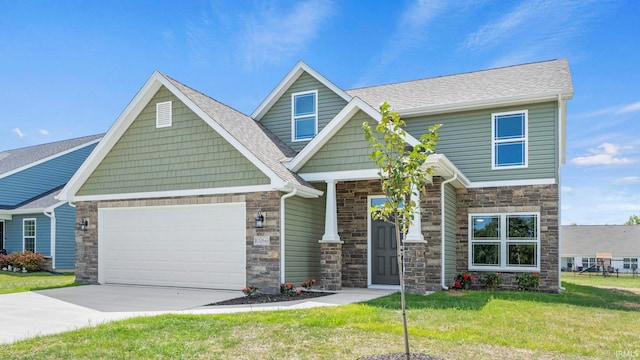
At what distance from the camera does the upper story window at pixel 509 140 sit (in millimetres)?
13492

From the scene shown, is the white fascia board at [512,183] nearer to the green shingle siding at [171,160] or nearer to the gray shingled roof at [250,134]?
the gray shingled roof at [250,134]

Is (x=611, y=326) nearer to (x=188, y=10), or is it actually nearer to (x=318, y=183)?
(x=318, y=183)

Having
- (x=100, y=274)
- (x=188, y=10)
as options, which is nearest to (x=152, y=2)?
(x=188, y=10)

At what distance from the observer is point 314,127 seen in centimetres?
1520

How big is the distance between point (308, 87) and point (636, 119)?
15.8m

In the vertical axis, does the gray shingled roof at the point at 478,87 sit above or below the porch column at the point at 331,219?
above

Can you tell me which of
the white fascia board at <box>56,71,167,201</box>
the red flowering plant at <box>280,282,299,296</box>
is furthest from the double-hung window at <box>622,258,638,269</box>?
the white fascia board at <box>56,71,167,201</box>

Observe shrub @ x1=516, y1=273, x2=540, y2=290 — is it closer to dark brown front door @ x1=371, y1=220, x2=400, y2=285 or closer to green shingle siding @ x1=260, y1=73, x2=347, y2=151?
dark brown front door @ x1=371, y1=220, x2=400, y2=285

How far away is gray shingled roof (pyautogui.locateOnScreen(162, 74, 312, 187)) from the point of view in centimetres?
1182

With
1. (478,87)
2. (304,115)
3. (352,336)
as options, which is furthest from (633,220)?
(352,336)

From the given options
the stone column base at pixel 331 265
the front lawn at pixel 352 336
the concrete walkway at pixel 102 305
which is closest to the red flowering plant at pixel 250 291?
the concrete walkway at pixel 102 305

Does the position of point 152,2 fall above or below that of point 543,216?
above

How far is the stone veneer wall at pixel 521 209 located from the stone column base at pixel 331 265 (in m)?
4.15

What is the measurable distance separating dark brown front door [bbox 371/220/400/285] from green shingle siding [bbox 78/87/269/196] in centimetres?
356
